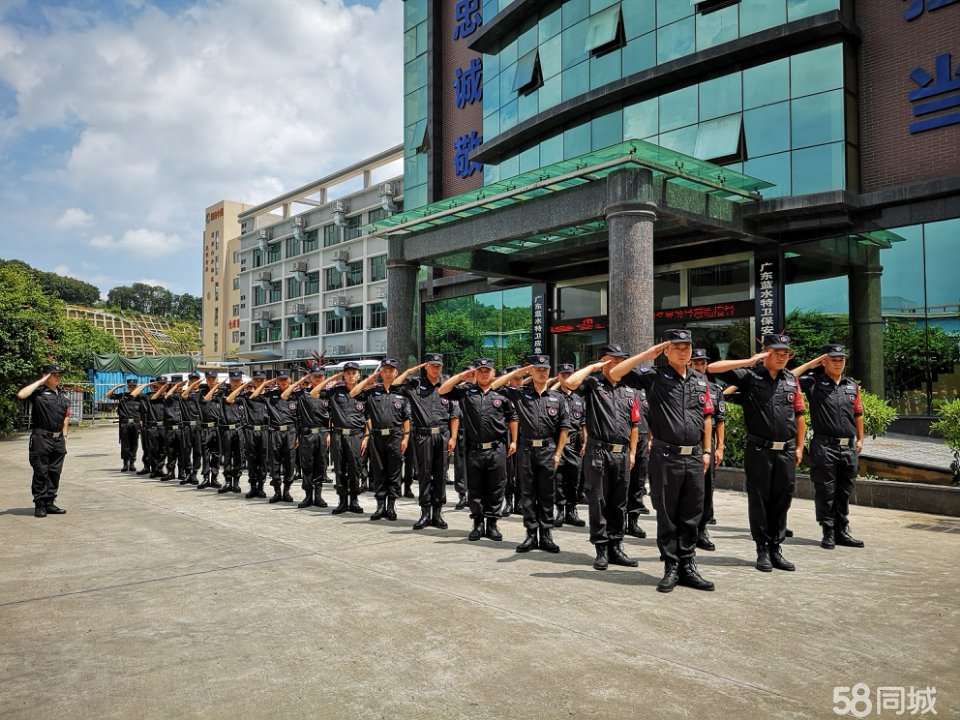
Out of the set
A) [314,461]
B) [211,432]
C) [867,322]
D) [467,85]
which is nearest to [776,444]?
[314,461]

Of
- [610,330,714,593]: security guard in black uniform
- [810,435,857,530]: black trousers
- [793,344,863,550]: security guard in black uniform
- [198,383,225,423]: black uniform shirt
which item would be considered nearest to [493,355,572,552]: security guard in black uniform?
[610,330,714,593]: security guard in black uniform

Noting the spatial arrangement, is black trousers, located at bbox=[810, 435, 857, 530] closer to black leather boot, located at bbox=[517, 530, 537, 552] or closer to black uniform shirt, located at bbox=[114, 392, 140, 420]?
black leather boot, located at bbox=[517, 530, 537, 552]

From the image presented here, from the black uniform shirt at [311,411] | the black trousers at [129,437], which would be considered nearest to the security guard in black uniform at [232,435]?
the black uniform shirt at [311,411]

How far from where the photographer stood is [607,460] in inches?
267

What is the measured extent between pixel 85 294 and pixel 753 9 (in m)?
122

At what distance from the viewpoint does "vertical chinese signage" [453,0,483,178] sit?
25.9m

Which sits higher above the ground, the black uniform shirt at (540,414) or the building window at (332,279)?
the building window at (332,279)

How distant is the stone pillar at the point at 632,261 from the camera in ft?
47.2

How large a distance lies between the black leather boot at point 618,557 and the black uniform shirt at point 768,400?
1.69m

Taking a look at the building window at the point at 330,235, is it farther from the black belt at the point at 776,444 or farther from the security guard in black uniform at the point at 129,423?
the black belt at the point at 776,444

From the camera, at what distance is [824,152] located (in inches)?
651

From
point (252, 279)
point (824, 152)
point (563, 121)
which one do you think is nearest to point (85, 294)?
point (252, 279)

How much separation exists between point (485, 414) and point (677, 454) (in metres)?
2.56

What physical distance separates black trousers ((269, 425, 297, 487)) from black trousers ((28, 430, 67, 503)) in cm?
292
